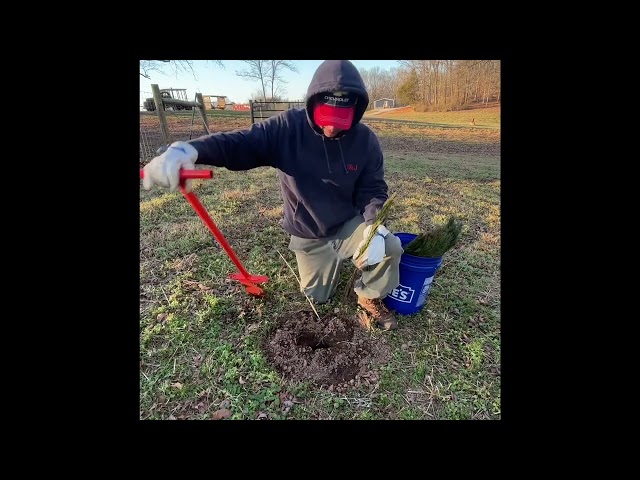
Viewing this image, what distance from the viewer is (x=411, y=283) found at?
244 cm

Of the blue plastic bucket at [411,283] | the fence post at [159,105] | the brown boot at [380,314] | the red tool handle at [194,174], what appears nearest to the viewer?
A: the red tool handle at [194,174]

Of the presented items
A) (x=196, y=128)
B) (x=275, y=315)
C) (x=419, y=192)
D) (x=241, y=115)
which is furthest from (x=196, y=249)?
(x=241, y=115)

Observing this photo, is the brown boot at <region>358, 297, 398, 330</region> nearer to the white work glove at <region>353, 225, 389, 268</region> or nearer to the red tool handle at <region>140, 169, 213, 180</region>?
the white work glove at <region>353, 225, 389, 268</region>

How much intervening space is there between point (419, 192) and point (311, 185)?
3.90m

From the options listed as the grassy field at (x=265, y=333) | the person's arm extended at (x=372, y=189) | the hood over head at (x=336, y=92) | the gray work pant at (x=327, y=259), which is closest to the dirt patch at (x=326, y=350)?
the grassy field at (x=265, y=333)

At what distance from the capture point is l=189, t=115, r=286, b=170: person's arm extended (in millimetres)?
1907

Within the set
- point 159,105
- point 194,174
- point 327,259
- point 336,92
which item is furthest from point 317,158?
point 159,105

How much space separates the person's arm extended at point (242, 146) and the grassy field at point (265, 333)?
118 cm

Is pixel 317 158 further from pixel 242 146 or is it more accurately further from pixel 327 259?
pixel 327 259

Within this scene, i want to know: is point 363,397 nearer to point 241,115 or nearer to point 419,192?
point 419,192

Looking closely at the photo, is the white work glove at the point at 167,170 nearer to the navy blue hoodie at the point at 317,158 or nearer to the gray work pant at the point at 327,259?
the navy blue hoodie at the point at 317,158

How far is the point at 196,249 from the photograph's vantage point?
341 cm

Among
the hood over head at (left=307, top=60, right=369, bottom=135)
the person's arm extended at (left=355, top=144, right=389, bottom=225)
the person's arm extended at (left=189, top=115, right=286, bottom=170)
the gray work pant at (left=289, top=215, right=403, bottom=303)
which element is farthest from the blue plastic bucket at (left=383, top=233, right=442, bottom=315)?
the person's arm extended at (left=189, top=115, right=286, bottom=170)

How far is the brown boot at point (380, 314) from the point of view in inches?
98.5
